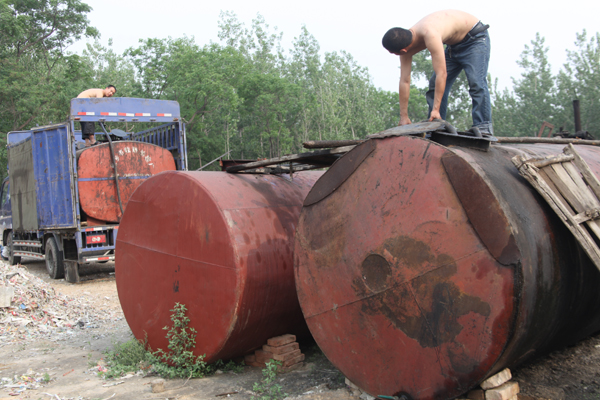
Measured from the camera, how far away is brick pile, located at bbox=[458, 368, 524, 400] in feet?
9.83

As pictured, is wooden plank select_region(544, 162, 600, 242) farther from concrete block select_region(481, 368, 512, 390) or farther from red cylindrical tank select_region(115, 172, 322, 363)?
red cylindrical tank select_region(115, 172, 322, 363)

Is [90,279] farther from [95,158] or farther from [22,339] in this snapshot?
[22,339]

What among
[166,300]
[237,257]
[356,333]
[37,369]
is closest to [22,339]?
[37,369]

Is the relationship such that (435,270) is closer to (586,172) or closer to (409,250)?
(409,250)

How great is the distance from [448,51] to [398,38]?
1.07m

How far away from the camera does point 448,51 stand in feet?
16.6

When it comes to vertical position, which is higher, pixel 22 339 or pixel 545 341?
pixel 545 341

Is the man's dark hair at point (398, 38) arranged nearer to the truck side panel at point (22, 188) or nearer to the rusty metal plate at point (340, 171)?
the rusty metal plate at point (340, 171)

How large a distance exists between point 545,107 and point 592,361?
32.1 meters

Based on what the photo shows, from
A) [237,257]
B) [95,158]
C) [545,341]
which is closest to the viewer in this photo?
[545,341]

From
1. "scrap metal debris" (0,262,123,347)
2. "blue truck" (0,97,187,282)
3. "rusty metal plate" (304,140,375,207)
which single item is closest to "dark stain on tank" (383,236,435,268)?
"rusty metal plate" (304,140,375,207)

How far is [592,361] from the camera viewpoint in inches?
166

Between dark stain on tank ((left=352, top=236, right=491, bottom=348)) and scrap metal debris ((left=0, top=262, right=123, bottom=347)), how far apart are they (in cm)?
500

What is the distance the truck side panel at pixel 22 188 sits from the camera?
11.4 meters
